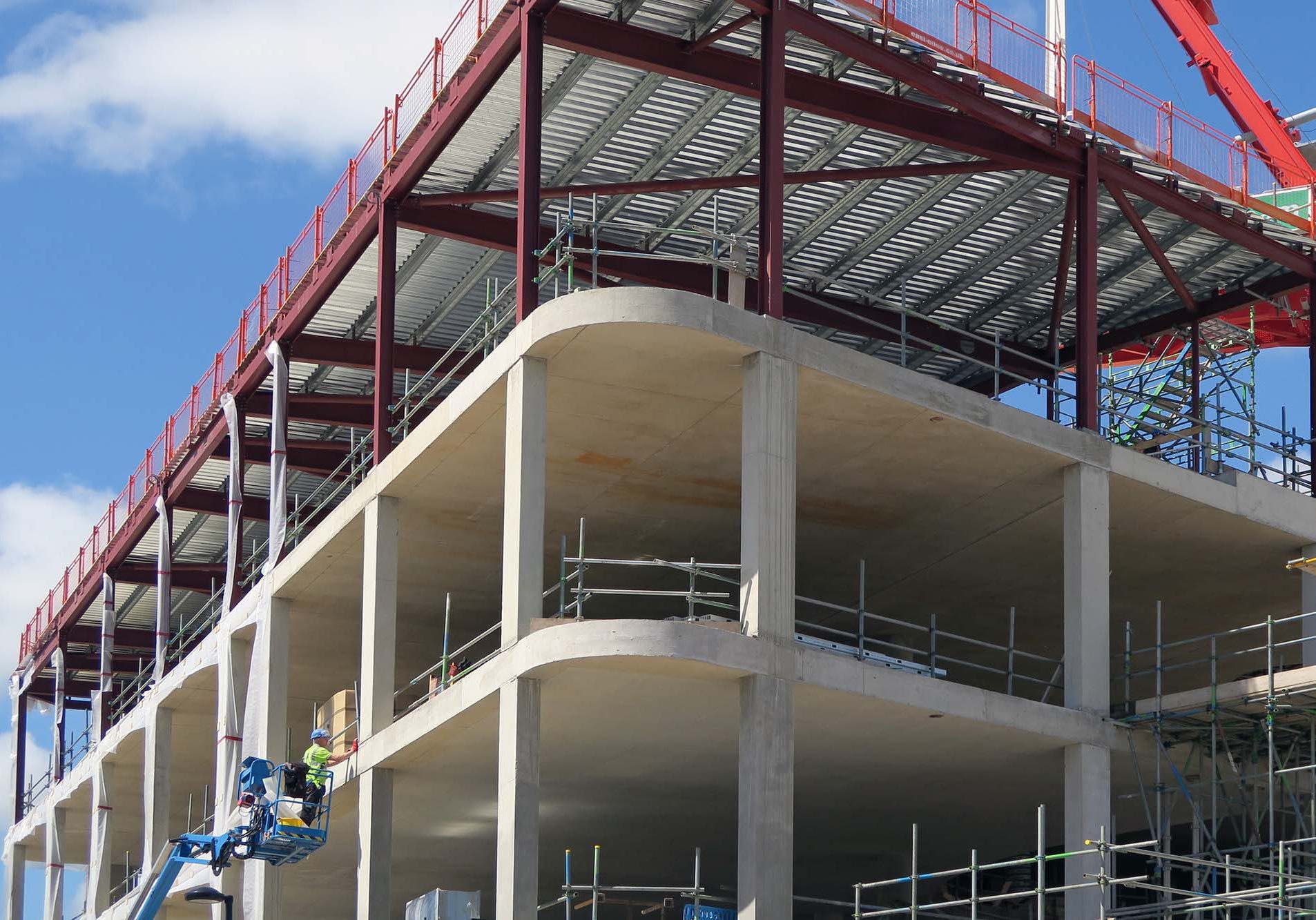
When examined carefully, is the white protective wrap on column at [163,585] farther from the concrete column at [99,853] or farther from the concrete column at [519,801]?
the concrete column at [519,801]

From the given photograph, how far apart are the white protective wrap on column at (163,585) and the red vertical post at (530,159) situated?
20.6 m

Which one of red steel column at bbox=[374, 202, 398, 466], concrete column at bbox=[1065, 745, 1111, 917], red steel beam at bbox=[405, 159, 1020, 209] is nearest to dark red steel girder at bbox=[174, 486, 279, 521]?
red steel column at bbox=[374, 202, 398, 466]

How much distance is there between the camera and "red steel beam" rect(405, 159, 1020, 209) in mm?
32969

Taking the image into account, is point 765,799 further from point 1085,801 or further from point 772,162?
point 772,162

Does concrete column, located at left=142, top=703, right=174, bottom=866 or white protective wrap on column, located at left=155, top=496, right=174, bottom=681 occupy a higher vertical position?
white protective wrap on column, located at left=155, top=496, right=174, bottom=681

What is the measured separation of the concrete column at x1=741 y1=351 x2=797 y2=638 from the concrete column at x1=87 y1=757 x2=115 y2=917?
2690cm

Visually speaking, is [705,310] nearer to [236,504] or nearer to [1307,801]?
[1307,801]

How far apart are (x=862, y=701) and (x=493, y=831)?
11519 millimetres

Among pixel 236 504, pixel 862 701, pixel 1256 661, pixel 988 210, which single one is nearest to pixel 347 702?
pixel 236 504

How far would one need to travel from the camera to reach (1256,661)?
3897 centimetres

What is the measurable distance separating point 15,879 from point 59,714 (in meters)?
5.24

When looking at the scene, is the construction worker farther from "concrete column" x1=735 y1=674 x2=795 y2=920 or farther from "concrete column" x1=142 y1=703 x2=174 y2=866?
"concrete column" x1=142 y1=703 x2=174 y2=866

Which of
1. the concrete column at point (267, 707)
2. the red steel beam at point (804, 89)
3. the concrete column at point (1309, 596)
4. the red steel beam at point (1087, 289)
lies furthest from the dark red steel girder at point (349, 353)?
the concrete column at point (1309, 596)

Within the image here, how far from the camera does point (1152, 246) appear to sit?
3512cm
